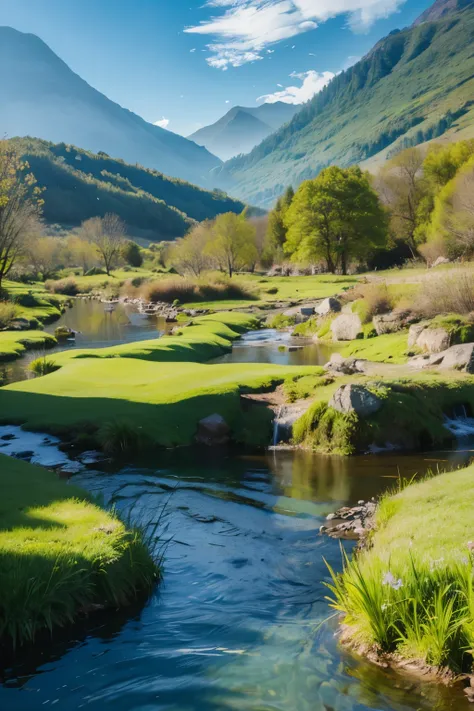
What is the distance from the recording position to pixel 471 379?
20719mm

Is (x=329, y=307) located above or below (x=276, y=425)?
above

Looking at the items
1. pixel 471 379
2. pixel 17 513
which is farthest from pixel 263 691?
pixel 471 379

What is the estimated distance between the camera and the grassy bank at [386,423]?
676 inches

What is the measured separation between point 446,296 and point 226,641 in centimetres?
3016

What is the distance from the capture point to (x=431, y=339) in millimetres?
28688

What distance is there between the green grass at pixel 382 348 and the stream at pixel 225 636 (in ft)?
56.5

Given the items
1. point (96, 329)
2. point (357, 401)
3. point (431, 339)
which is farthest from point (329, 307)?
point (357, 401)

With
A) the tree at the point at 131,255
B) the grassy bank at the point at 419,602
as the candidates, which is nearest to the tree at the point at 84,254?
the tree at the point at 131,255

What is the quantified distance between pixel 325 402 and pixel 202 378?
20.2 feet

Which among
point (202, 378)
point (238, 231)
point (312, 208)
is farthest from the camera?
point (238, 231)

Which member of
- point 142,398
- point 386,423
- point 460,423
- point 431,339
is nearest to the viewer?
point 386,423

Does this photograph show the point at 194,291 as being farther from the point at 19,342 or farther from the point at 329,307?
the point at 19,342

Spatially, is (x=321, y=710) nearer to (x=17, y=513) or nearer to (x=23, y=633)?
(x=23, y=633)

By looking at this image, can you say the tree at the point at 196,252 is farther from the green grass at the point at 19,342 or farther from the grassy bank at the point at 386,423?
the grassy bank at the point at 386,423
